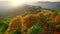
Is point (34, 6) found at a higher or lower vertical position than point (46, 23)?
higher

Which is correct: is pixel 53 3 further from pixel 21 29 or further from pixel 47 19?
pixel 21 29

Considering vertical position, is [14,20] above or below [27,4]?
below

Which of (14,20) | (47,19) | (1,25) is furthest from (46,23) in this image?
(1,25)

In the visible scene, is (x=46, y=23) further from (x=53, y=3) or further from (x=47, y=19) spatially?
(x=53, y=3)

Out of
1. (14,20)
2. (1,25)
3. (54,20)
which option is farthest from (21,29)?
(54,20)

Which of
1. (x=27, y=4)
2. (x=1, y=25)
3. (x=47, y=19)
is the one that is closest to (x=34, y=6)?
(x=27, y=4)

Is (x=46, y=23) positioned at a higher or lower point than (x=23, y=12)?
lower

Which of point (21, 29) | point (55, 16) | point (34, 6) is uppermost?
point (34, 6)

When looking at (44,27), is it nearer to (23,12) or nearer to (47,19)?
(47,19)
